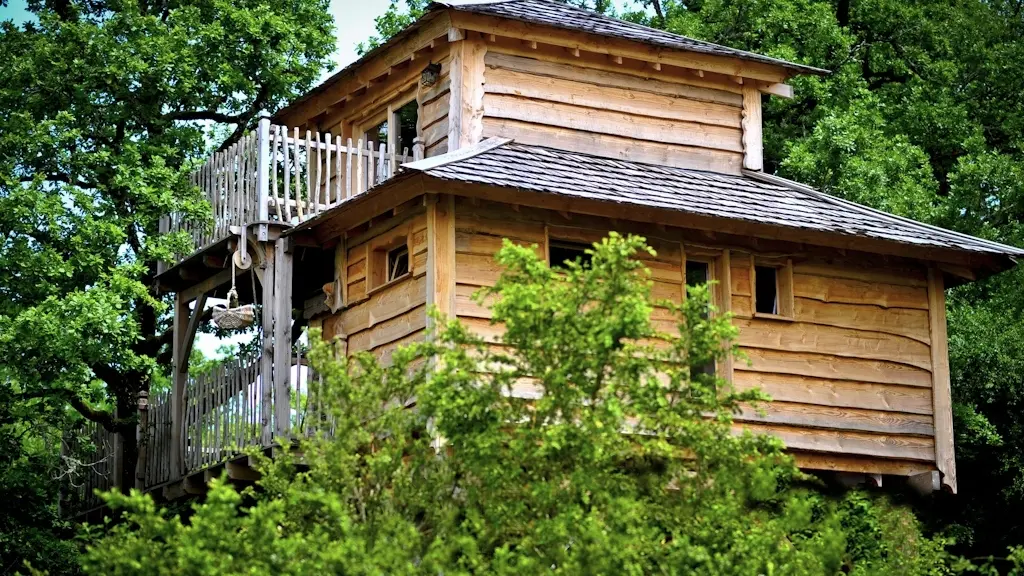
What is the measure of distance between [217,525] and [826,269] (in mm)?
11474

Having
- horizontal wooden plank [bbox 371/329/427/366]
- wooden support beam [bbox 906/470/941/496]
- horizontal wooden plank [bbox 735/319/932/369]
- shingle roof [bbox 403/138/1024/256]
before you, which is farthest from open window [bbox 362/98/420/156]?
wooden support beam [bbox 906/470/941/496]

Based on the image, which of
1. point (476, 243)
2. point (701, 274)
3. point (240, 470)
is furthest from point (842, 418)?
point (240, 470)

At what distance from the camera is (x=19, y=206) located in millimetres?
22422

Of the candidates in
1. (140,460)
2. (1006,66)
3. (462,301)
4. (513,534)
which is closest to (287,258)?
(462,301)

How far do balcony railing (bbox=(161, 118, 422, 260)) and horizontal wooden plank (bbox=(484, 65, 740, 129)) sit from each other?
1.56 meters

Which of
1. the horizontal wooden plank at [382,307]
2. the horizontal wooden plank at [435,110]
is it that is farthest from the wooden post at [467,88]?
the horizontal wooden plank at [382,307]

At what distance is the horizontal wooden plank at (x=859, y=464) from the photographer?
21.8 metres

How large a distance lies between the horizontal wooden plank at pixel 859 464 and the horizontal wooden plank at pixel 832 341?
53.9 inches

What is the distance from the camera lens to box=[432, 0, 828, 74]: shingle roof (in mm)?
22156

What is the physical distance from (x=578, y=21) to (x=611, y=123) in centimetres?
154

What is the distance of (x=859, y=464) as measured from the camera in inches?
871

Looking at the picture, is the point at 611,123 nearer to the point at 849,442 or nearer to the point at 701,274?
the point at 701,274

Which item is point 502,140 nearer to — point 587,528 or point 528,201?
point 528,201

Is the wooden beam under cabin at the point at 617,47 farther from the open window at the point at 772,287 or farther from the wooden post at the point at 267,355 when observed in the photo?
the wooden post at the point at 267,355
